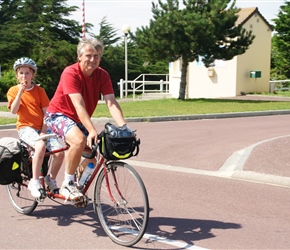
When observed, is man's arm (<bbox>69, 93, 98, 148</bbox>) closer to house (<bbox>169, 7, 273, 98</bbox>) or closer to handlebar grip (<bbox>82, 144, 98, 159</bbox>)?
handlebar grip (<bbox>82, 144, 98, 159</bbox>)

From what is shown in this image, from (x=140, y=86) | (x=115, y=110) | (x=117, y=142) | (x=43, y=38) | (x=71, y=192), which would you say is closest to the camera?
(x=117, y=142)

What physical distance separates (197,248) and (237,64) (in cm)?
2759

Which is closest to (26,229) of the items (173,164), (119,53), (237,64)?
(173,164)

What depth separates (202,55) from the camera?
2533 cm

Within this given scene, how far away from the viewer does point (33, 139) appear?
5.52 meters

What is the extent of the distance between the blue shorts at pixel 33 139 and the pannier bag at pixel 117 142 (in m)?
0.98

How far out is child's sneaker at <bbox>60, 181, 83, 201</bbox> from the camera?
16.5ft

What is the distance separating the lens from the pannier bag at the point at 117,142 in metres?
4.61

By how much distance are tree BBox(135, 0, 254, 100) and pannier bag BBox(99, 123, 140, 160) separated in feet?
64.3

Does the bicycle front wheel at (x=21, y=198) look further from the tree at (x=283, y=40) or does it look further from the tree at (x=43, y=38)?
the tree at (x=283, y=40)

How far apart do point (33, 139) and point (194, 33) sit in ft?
63.3

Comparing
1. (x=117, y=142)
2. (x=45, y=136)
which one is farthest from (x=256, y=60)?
(x=117, y=142)

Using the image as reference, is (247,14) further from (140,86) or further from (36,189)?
(36,189)

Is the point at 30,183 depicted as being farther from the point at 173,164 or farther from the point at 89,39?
the point at 173,164
